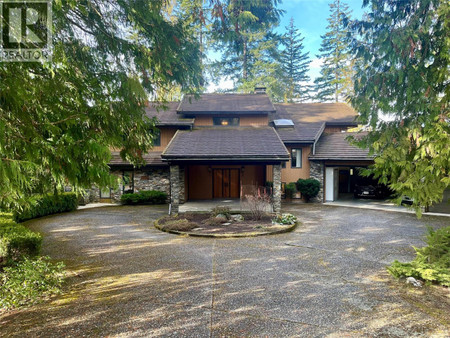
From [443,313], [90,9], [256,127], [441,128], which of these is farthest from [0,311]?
[256,127]

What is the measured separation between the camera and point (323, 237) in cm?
867

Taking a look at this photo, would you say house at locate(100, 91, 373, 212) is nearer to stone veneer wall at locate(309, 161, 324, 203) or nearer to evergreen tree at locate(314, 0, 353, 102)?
stone veneer wall at locate(309, 161, 324, 203)

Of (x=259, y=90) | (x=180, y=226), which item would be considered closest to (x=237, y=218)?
(x=180, y=226)

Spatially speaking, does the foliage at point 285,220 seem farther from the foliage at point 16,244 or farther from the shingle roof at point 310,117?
the foliage at point 16,244

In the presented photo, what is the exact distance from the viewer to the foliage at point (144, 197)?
16312 mm

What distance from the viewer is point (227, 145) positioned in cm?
1342

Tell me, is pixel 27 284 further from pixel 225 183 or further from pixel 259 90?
pixel 259 90

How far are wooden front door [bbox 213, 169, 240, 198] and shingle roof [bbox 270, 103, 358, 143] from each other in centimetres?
428

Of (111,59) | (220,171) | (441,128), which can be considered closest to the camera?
(441,128)

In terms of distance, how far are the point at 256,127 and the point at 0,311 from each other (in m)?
15.1

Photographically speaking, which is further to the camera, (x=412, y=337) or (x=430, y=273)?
(x=430, y=273)

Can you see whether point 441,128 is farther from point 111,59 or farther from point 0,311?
point 0,311

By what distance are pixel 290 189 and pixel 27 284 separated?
14.7 meters

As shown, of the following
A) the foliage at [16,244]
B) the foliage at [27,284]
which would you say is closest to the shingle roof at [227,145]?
the foliage at [16,244]
